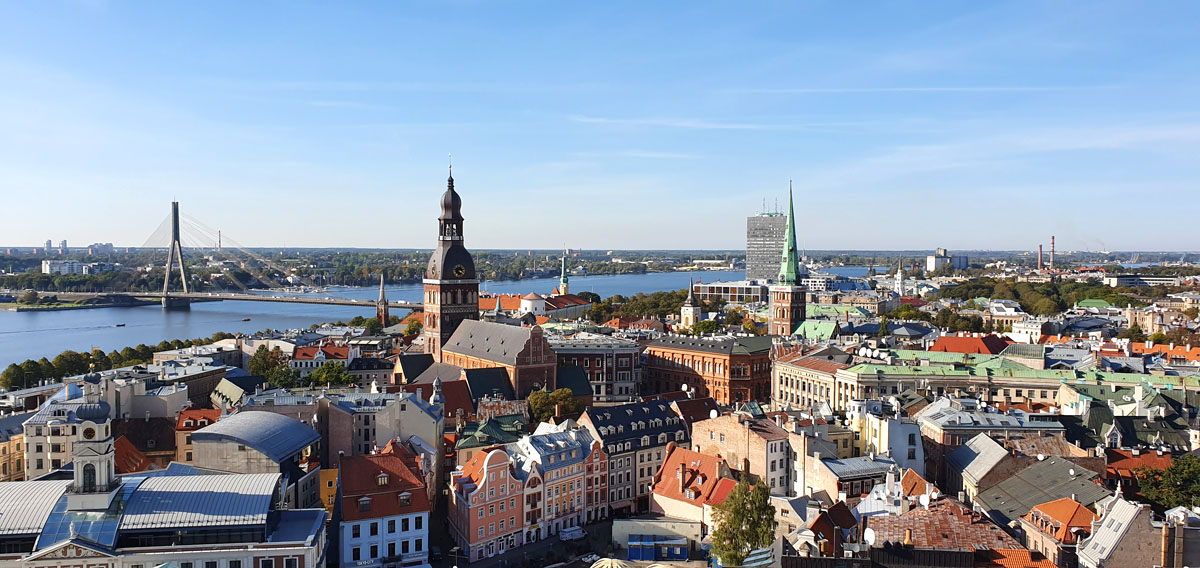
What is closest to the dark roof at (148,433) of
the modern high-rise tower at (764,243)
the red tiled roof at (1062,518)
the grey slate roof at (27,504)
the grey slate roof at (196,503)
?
the grey slate roof at (27,504)

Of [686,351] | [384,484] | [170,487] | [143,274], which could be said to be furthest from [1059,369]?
[143,274]

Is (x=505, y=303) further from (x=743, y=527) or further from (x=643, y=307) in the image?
(x=743, y=527)

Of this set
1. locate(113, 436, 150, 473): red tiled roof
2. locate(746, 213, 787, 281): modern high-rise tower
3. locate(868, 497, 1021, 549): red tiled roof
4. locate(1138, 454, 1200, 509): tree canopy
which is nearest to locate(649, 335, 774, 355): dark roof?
locate(1138, 454, 1200, 509): tree canopy

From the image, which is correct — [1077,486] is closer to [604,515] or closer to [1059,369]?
[604,515]

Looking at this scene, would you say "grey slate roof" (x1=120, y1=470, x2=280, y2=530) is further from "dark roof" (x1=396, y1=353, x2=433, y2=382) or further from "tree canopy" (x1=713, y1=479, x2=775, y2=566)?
"dark roof" (x1=396, y1=353, x2=433, y2=382)

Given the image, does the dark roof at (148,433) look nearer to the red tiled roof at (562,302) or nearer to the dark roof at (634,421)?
the dark roof at (634,421)

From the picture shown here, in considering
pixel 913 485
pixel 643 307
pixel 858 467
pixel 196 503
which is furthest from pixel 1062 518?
pixel 643 307
